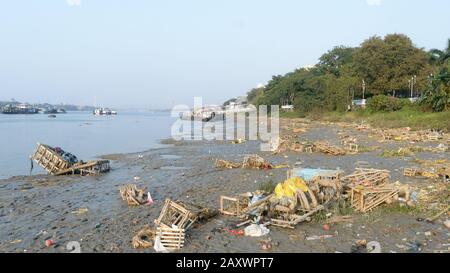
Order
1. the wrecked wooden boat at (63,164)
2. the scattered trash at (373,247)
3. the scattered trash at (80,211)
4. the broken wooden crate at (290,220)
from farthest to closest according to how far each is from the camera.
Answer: the wrecked wooden boat at (63,164)
the scattered trash at (80,211)
the broken wooden crate at (290,220)
the scattered trash at (373,247)

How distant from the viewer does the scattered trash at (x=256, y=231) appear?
970 cm

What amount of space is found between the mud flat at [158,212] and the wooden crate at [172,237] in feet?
0.61

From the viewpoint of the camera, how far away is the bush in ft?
179

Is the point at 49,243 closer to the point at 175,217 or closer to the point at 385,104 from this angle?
the point at 175,217

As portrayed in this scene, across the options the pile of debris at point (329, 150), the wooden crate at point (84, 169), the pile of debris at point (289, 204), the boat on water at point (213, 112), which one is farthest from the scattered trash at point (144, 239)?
the boat on water at point (213, 112)

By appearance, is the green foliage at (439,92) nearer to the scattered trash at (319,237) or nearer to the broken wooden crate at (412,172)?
the broken wooden crate at (412,172)

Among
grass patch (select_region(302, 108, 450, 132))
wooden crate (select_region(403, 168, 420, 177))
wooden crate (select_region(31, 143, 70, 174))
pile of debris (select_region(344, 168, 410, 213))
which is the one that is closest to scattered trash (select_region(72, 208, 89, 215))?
pile of debris (select_region(344, 168, 410, 213))

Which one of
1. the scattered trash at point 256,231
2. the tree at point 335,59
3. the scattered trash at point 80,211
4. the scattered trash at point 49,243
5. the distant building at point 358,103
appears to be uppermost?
the tree at point 335,59

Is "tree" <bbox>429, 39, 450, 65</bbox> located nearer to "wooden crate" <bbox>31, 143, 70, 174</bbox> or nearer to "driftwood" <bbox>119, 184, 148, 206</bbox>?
"wooden crate" <bbox>31, 143, 70, 174</bbox>

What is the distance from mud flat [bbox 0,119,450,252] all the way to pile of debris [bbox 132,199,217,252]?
0.23 metres

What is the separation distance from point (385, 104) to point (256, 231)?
167 ft

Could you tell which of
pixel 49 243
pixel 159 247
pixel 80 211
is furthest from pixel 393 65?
pixel 49 243

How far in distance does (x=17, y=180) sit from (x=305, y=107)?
69.5 m
